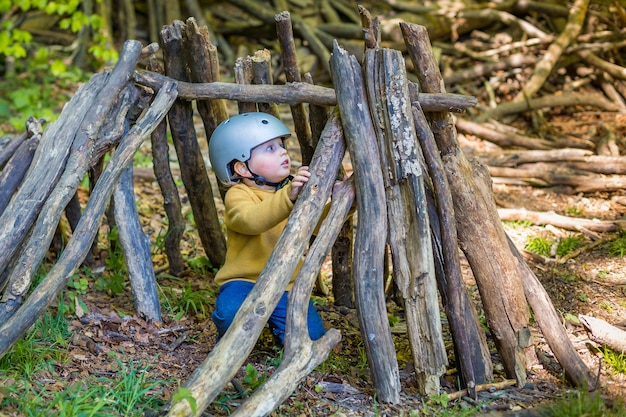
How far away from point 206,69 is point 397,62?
1176mm

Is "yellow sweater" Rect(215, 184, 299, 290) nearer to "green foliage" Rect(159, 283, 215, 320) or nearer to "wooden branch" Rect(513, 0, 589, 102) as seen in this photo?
"green foliage" Rect(159, 283, 215, 320)

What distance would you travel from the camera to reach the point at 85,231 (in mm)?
3574

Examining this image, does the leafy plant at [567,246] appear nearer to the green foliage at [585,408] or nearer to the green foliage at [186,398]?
the green foliage at [585,408]

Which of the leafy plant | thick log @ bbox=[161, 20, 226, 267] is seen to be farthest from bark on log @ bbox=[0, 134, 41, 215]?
the leafy plant

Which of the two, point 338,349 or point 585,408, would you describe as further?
point 338,349

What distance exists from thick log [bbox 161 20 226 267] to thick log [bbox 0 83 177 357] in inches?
9.0

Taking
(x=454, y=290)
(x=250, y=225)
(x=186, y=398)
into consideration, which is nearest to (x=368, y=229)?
(x=454, y=290)

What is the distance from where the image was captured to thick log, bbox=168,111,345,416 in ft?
9.46

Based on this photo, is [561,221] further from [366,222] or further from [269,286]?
[269,286]

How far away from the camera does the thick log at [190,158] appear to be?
13.6 feet

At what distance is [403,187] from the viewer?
344cm

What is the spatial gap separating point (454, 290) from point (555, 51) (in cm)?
617

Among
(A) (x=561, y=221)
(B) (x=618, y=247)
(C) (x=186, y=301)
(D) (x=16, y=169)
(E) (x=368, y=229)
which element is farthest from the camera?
(A) (x=561, y=221)

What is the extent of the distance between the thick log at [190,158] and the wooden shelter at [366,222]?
16cm
